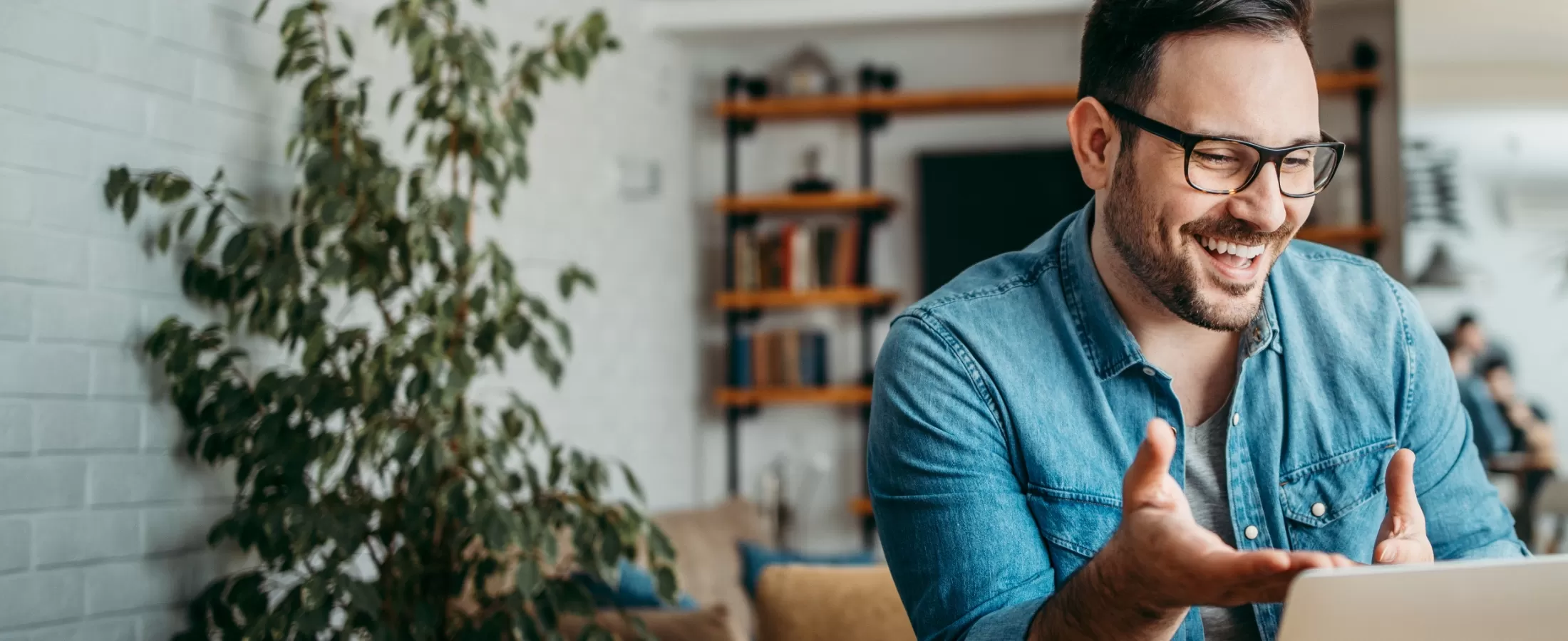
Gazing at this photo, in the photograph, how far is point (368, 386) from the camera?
2.25m

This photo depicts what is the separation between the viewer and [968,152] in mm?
4809

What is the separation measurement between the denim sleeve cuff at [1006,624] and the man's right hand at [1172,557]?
0.60 feet

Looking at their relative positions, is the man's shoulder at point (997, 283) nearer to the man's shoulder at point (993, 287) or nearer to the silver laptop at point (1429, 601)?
the man's shoulder at point (993, 287)

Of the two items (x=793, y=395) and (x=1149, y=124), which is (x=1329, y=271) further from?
(x=793, y=395)

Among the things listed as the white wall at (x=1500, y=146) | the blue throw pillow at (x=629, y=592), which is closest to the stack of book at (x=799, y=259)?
the white wall at (x=1500, y=146)

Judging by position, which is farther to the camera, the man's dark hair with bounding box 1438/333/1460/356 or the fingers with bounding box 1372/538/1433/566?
the man's dark hair with bounding box 1438/333/1460/356

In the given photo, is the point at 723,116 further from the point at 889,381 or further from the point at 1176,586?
the point at 1176,586

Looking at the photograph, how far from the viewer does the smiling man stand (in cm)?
118

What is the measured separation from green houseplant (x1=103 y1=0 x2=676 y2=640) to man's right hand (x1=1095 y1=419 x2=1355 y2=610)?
154cm

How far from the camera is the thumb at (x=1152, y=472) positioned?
0.84 meters

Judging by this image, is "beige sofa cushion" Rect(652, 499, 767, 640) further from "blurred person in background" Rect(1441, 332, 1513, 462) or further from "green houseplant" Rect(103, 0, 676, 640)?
"blurred person in background" Rect(1441, 332, 1513, 462)

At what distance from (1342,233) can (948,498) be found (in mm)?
3517

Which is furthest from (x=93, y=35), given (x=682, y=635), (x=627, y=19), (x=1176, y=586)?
(x=627, y=19)

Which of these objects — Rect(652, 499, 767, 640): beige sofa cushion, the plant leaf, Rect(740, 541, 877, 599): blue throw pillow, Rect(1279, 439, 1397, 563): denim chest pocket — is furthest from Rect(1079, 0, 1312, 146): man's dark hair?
Rect(652, 499, 767, 640): beige sofa cushion
